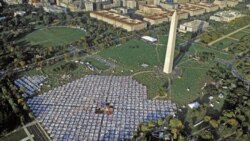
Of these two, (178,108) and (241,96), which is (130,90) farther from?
(241,96)

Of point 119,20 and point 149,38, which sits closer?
point 149,38

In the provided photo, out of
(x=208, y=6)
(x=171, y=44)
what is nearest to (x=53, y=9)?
(x=208, y=6)

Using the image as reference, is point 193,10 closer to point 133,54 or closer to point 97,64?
point 133,54

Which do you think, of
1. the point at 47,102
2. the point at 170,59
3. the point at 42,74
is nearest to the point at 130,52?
the point at 170,59

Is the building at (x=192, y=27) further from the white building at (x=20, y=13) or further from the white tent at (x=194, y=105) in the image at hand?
the white building at (x=20, y=13)

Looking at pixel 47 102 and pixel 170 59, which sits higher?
pixel 170 59
